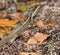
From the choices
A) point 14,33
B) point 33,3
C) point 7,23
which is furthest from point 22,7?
point 14,33

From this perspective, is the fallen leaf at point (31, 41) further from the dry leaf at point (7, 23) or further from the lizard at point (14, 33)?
the dry leaf at point (7, 23)

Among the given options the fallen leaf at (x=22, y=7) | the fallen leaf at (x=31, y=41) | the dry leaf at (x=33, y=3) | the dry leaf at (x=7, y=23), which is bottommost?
the fallen leaf at (x=31, y=41)

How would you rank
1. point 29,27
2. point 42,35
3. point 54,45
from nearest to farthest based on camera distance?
point 54,45
point 42,35
point 29,27

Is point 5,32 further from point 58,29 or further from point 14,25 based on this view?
point 58,29

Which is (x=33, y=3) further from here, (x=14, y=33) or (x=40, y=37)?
(x=40, y=37)

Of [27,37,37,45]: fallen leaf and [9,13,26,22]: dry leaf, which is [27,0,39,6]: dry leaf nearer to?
[9,13,26,22]: dry leaf

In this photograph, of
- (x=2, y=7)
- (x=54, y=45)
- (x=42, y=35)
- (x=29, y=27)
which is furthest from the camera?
(x=2, y=7)

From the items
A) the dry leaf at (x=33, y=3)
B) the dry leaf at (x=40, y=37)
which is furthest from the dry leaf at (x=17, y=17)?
the dry leaf at (x=40, y=37)

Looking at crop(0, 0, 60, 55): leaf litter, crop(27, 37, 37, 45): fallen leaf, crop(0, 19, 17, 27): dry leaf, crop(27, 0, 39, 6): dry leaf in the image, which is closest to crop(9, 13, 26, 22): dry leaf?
crop(0, 0, 60, 55): leaf litter

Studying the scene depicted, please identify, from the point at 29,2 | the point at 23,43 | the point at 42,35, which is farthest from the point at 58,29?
the point at 29,2
